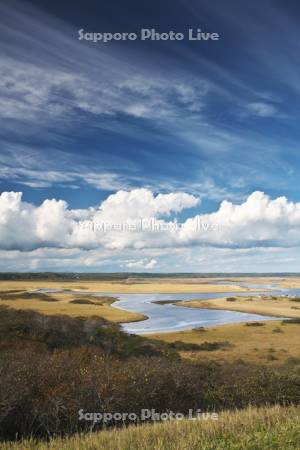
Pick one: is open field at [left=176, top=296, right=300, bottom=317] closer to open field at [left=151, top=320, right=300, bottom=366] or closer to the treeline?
open field at [left=151, top=320, right=300, bottom=366]

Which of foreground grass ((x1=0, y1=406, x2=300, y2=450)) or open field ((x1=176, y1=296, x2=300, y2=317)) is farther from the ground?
foreground grass ((x1=0, y1=406, x2=300, y2=450))

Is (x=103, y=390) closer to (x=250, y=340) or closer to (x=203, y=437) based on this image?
(x=203, y=437)

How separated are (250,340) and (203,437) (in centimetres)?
4658

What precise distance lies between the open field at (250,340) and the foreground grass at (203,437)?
3013 centimetres

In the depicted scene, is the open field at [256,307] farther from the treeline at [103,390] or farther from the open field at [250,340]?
the treeline at [103,390]

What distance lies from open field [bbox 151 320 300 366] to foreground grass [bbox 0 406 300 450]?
30.1m

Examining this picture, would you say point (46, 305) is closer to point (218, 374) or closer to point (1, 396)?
point (218, 374)

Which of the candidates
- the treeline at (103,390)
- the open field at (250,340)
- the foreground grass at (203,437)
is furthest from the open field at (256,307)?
the foreground grass at (203,437)

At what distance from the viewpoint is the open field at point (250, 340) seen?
145 feet

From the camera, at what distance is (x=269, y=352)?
46688mm

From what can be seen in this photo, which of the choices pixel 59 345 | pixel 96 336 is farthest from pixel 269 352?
pixel 59 345

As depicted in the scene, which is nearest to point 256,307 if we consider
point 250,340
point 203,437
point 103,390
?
point 250,340

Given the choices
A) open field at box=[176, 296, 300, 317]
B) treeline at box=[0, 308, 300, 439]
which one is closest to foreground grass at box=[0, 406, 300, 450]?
treeline at box=[0, 308, 300, 439]

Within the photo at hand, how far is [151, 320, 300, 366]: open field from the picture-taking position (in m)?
44.1
